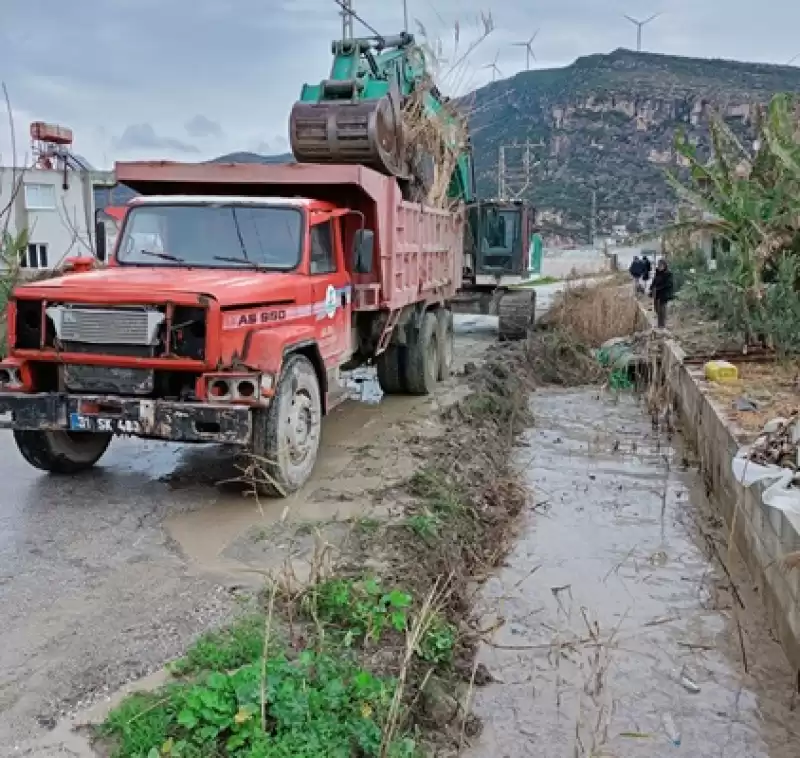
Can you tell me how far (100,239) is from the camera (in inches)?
320

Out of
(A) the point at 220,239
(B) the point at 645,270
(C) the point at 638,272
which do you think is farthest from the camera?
(B) the point at 645,270

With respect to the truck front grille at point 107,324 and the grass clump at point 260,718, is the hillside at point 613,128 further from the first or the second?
the grass clump at point 260,718

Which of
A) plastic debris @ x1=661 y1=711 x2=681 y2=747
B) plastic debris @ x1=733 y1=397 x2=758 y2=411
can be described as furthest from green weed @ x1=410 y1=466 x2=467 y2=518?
plastic debris @ x1=733 y1=397 x2=758 y2=411

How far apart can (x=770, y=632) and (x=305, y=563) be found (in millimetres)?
2703

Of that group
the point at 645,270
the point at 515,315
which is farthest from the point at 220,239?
the point at 645,270

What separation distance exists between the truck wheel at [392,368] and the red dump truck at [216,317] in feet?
4.19

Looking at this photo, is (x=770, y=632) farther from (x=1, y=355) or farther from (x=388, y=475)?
(x=1, y=355)

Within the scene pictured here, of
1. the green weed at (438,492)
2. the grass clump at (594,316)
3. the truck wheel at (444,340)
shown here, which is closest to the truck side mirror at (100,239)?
the green weed at (438,492)

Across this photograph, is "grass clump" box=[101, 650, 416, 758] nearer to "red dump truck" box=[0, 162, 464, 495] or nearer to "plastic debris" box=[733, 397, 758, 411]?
"red dump truck" box=[0, 162, 464, 495]

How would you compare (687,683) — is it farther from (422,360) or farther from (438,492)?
(422,360)

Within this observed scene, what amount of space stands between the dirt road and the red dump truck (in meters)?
0.40

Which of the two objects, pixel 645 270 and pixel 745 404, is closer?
pixel 745 404

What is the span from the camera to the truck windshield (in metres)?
6.72

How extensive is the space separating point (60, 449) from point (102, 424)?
99 cm
